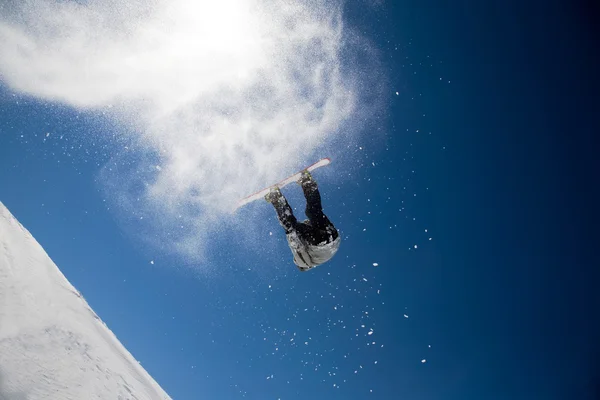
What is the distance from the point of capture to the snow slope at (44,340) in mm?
8336

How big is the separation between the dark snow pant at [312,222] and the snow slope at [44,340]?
6789mm

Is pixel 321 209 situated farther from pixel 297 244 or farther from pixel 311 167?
pixel 311 167

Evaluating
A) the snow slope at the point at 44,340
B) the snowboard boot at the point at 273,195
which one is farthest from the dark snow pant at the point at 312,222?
the snow slope at the point at 44,340

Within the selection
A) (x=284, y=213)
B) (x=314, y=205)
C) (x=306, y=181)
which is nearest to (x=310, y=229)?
(x=314, y=205)

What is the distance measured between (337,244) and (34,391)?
801cm

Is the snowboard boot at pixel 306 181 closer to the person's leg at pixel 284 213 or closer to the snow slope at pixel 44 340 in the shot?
the person's leg at pixel 284 213

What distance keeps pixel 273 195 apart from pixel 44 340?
31.7 feet

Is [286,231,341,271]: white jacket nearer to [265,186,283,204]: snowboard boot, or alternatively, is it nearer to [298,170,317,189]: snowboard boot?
[265,186,283,204]: snowboard boot

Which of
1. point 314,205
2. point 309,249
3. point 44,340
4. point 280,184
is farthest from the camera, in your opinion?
point 44,340

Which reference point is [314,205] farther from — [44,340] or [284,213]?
[44,340]

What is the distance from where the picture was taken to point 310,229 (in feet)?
23.1

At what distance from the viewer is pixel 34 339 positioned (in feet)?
33.0

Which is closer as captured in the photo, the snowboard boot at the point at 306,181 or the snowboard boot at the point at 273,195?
the snowboard boot at the point at 306,181

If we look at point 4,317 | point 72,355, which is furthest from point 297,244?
point 72,355
